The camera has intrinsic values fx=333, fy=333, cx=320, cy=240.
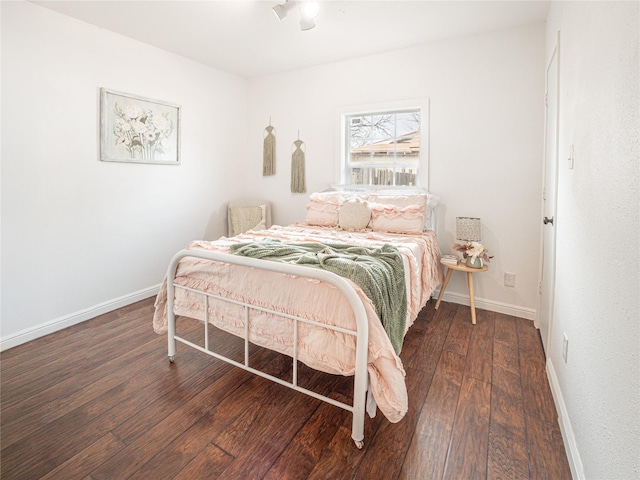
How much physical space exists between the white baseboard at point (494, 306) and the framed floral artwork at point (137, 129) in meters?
3.11

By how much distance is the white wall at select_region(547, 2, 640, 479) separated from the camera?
2.88ft

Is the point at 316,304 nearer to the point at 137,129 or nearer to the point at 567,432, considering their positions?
the point at 567,432

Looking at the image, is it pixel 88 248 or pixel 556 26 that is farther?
pixel 88 248

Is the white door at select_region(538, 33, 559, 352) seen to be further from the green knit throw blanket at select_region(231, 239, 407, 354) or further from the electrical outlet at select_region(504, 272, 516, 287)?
the green knit throw blanket at select_region(231, 239, 407, 354)

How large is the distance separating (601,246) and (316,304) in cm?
112

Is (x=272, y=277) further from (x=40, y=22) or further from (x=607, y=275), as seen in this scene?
(x=40, y=22)

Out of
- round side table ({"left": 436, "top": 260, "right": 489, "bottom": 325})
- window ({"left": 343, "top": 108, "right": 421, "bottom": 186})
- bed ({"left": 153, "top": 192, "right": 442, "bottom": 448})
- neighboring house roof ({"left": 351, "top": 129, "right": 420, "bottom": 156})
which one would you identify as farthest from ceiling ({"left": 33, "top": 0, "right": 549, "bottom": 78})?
round side table ({"left": 436, "top": 260, "right": 489, "bottom": 325})

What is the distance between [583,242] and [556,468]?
3.06 feet

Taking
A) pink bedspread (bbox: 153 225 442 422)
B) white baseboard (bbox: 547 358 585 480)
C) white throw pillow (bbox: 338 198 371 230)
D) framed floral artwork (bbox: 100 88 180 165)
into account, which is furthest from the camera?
white throw pillow (bbox: 338 198 371 230)

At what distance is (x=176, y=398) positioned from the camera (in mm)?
1809

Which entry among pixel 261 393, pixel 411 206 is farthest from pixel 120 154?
pixel 411 206

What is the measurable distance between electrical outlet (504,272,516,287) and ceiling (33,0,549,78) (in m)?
2.08

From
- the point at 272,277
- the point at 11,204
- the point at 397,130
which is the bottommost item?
the point at 272,277

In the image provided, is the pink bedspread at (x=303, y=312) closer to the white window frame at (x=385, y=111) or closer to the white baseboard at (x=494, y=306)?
the white baseboard at (x=494, y=306)
